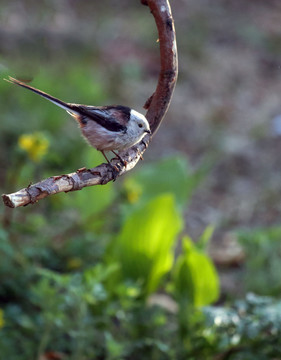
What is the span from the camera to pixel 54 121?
4656mm

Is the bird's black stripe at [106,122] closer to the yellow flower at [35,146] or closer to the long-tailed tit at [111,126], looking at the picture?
the long-tailed tit at [111,126]

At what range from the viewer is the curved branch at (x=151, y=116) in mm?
1412

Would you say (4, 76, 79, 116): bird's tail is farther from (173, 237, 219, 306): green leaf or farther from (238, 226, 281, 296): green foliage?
(238, 226, 281, 296): green foliage

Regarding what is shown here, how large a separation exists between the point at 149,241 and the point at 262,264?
72 cm

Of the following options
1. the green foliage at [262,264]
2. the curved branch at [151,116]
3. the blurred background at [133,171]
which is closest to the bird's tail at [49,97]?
the blurred background at [133,171]

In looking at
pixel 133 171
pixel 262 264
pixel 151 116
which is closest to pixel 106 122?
pixel 151 116

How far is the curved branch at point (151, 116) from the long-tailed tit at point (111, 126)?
56 millimetres

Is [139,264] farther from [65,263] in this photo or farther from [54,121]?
[54,121]

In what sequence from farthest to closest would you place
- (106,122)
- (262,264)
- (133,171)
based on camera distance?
(133,171), (262,264), (106,122)

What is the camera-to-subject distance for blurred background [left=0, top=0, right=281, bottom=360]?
2.92 meters

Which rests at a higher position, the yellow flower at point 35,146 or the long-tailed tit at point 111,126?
the yellow flower at point 35,146

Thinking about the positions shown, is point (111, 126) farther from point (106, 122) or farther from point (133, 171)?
point (133, 171)

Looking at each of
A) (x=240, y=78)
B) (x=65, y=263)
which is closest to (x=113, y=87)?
(x=240, y=78)

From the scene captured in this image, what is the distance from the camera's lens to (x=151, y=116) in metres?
1.85
